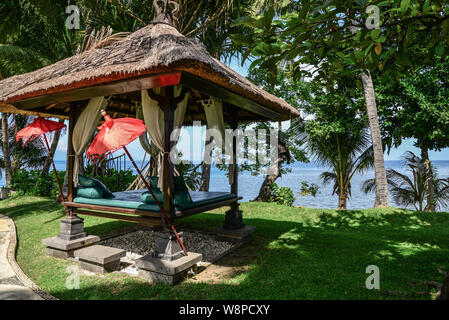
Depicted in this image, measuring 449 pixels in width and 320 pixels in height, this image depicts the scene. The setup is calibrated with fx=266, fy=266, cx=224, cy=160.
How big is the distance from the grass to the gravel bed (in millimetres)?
434

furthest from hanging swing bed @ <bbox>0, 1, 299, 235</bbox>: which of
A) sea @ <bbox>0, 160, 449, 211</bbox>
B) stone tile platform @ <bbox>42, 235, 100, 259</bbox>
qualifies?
sea @ <bbox>0, 160, 449, 211</bbox>

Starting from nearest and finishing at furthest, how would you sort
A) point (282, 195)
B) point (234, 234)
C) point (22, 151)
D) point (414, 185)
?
point (234, 234) < point (282, 195) < point (414, 185) < point (22, 151)

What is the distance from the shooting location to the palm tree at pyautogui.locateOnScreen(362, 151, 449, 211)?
9648 mm

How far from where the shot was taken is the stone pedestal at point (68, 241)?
4.07 metres

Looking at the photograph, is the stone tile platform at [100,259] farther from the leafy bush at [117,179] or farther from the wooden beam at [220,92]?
the leafy bush at [117,179]

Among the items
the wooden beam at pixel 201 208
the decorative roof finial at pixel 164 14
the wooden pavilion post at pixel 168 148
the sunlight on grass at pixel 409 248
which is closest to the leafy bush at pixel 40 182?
the wooden beam at pixel 201 208

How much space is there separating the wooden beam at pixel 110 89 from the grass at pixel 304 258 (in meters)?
2.37

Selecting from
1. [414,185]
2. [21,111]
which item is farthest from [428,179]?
[21,111]

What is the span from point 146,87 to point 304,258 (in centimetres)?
327

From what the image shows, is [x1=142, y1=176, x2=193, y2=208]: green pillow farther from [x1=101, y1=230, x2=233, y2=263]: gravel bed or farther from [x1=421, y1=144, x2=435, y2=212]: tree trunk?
[x1=421, y1=144, x2=435, y2=212]: tree trunk

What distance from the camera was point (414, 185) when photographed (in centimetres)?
1017

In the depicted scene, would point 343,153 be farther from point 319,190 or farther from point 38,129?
point 38,129
